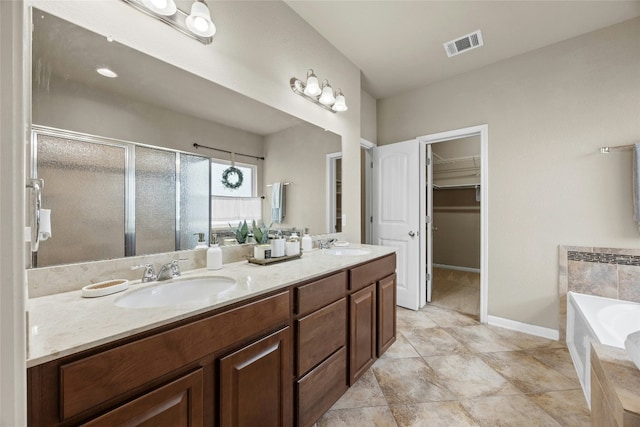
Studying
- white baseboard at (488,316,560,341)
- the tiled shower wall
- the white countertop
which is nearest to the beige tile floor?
white baseboard at (488,316,560,341)

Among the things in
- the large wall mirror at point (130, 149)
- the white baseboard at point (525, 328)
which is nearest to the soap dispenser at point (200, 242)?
the large wall mirror at point (130, 149)

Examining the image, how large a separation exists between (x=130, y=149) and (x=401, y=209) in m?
2.69

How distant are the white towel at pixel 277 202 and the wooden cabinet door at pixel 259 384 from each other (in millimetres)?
874

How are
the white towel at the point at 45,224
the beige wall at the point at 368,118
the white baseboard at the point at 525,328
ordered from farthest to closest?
1. the beige wall at the point at 368,118
2. the white baseboard at the point at 525,328
3. the white towel at the point at 45,224

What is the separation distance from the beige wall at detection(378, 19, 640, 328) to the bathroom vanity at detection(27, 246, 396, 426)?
74.8 inches

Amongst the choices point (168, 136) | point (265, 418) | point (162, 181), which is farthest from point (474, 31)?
point (265, 418)

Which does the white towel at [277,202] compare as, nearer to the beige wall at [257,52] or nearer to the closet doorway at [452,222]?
the beige wall at [257,52]

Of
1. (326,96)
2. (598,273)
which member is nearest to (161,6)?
(326,96)

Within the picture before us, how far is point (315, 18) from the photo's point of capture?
210 centimetres

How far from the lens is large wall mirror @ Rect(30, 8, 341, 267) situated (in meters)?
1.02

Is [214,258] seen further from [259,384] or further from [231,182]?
[259,384]

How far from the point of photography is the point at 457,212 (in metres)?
5.10

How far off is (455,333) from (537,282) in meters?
0.92

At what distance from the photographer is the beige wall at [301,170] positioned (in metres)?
1.86
